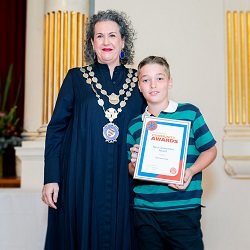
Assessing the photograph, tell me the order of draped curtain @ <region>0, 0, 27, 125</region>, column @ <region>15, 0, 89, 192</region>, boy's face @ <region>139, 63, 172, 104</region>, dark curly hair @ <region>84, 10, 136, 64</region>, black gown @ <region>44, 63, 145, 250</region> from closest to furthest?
boy's face @ <region>139, 63, 172, 104</region> → black gown @ <region>44, 63, 145, 250</region> → dark curly hair @ <region>84, 10, 136, 64</region> → column @ <region>15, 0, 89, 192</region> → draped curtain @ <region>0, 0, 27, 125</region>

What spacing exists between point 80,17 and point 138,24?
1.78 ft

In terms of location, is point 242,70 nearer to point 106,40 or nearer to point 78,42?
point 78,42

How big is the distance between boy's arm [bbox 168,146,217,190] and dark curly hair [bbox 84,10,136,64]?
74 cm

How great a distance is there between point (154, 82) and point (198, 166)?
0.41 meters

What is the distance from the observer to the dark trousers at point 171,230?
1.88m

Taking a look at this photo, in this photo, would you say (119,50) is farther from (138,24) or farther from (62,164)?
(138,24)

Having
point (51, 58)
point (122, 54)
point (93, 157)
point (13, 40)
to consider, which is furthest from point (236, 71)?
point (13, 40)

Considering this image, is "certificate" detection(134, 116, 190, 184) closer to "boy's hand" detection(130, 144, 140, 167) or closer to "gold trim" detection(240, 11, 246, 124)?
"boy's hand" detection(130, 144, 140, 167)

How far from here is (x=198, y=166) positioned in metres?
1.87

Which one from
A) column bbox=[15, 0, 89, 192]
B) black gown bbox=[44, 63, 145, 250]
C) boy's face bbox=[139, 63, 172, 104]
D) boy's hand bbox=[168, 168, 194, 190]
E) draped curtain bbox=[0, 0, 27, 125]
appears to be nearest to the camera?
boy's hand bbox=[168, 168, 194, 190]

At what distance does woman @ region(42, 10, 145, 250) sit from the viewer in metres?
2.09

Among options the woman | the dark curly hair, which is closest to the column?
the dark curly hair

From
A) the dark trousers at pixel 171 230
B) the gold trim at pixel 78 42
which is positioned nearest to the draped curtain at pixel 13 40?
the gold trim at pixel 78 42

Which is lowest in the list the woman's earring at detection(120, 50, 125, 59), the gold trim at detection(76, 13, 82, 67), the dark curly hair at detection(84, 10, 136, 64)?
the woman's earring at detection(120, 50, 125, 59)
